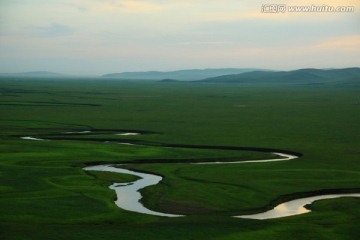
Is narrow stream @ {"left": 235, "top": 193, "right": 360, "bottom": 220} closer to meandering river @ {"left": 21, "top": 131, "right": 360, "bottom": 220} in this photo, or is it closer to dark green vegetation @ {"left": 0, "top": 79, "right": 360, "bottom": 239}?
meandering river @ {"left": 21, "top": 131, "right": 360, "bottom": 220}

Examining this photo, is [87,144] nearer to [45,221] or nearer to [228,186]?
[228,186]

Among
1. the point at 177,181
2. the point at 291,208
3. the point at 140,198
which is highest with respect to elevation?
the point at 177,181

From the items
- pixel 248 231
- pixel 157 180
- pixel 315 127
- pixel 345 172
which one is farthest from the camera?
pixel 315 127

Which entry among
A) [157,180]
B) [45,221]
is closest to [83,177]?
[157,180]

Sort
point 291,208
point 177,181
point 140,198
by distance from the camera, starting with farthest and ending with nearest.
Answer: point 177,181
point 140,198
point 291,208

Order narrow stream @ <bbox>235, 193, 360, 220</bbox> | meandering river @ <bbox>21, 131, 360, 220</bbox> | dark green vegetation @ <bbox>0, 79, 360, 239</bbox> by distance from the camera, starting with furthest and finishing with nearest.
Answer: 1. meandering river @ <bbox>21, 131, 360, 220</bbox>
2. narrow stream @ <bbox>235, 193, 360, 220</bbox>
3. dark green vegetation @ <bbox>0, 79, 360, 239</bbox>

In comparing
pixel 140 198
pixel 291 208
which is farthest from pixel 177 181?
pixel 291 208

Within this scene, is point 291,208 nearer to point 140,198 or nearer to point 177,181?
point 140,198

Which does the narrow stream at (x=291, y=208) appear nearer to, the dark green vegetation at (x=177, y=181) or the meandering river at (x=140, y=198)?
the meandering river at (x=140, y=198)

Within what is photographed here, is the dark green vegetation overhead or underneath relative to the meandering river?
overhead

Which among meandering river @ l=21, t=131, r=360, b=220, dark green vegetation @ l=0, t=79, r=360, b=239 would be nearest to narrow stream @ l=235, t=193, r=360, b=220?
meandering river @ l=21, t=131, r=360, b=220

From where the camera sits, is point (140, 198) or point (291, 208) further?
point (140, 198)
